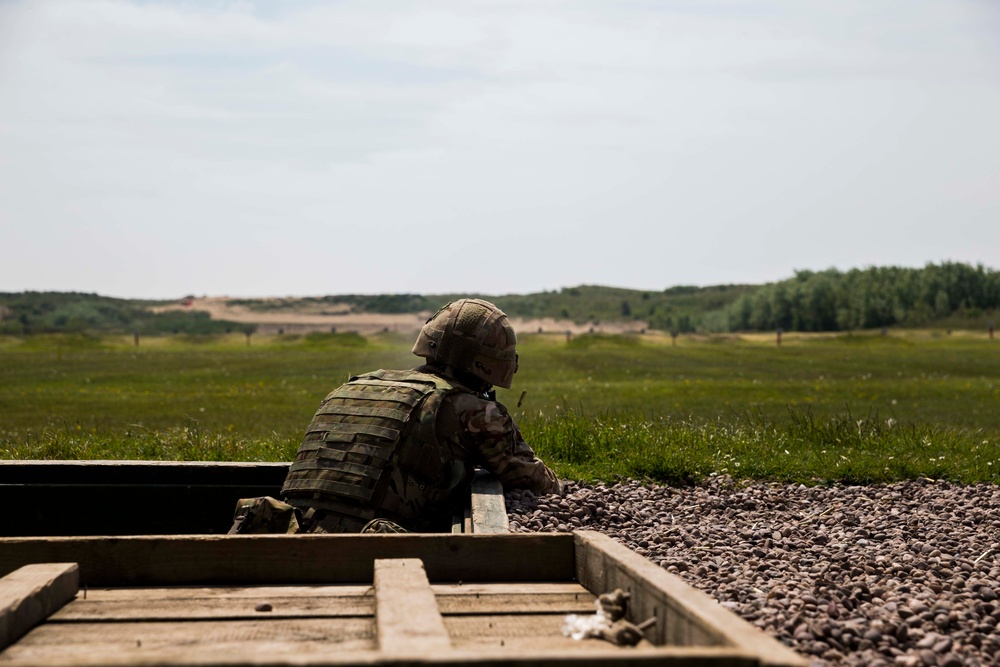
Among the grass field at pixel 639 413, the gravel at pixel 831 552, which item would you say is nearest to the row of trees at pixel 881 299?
the grass field at pixel 639 413

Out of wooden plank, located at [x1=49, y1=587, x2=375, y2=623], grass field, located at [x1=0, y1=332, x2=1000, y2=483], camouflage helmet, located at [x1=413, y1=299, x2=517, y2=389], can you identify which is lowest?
grass field, located at [x1=0, y1=332, x2=1000, y2=483]

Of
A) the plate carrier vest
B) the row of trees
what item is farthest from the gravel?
the row of trees

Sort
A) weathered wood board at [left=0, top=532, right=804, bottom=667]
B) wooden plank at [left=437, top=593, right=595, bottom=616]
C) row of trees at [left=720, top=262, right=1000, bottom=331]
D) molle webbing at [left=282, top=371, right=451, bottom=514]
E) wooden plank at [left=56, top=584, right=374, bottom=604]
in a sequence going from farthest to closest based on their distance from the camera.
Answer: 1. row of trees at [left=720, top=262, right=1000, bottom=331]
2. molle webbing at [left=282, top=371, right=451, bottom=514]
3. wooden plank at [left=56, top=584, right=374, bottom=604]
4. wooden plank at [left=437, top=593, right=595, bottom=616]
5. weathered wood board at [left=0, top=532, right=804, bottom=667]

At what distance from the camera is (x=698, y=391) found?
27.2 metres

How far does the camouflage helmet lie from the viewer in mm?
7000

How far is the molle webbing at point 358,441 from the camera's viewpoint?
584 cm

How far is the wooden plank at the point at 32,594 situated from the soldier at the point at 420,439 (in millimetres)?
1853

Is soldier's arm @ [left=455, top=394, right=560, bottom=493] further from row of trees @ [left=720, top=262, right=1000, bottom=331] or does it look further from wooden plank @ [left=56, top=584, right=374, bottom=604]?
row of trees @ [left=720, top=262, right=1000, bottom=331]

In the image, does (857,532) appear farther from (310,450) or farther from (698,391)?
(698,391)

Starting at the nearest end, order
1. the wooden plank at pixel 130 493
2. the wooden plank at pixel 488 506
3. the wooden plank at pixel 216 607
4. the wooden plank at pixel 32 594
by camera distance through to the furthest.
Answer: the wooden plank at pixel 32 594, the wooden plank at pixel 216 607, the wooden plank at pixel 488 506, the wooden plank at pixel 130 493

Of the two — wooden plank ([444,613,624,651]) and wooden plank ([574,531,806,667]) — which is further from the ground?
wooden plank ([574,531,806,667])

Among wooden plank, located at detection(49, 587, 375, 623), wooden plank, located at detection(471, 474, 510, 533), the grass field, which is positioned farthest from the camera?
the grass field

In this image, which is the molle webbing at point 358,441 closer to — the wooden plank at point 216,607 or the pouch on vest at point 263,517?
the pouch on vest at point 263,517

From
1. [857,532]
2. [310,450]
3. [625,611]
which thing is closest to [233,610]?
[625,611]
